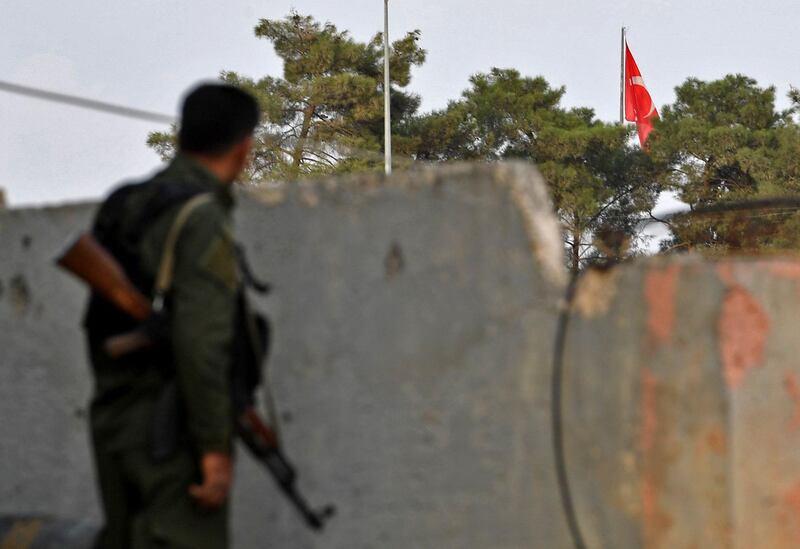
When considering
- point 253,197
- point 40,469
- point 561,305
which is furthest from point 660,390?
point 40,469

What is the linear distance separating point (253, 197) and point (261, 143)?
28.3 m

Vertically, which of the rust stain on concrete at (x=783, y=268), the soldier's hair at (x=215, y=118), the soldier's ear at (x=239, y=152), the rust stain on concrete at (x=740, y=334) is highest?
the soldier's hair at (x=215, y=118)

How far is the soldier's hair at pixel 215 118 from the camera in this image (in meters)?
2.57

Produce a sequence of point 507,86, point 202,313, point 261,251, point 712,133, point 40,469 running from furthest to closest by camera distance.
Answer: point 507,86
point 712,133
point 40,469
point 261,251
point 202,313

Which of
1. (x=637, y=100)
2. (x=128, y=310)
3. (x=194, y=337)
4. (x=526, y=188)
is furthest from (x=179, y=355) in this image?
(x=637, y=100)

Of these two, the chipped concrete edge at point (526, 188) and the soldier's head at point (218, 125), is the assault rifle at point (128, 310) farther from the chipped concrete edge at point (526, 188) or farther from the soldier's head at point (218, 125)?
the chipped concrete edge at point (526, 188)

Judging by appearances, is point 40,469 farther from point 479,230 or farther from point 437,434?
point 479,230

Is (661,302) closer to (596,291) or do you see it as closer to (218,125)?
(596,291)

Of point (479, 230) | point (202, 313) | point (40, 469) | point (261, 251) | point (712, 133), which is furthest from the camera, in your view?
point (712, 133)

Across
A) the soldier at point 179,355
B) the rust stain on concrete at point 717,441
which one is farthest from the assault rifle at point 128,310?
the rust stain on concrete at point 717,441

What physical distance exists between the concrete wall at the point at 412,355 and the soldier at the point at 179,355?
1.71 feet

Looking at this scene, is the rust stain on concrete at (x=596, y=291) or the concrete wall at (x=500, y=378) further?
the rust stain on concrete at (x=596, y=291)

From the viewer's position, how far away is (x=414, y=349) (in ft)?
9.82

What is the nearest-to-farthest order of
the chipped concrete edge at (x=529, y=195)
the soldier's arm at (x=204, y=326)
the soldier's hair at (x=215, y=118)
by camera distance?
the soldier's arm at (x=204, y=326) < the soldier's hair at (x=215, y=118) < the chipped concrete edge at (x=529, y=195)
